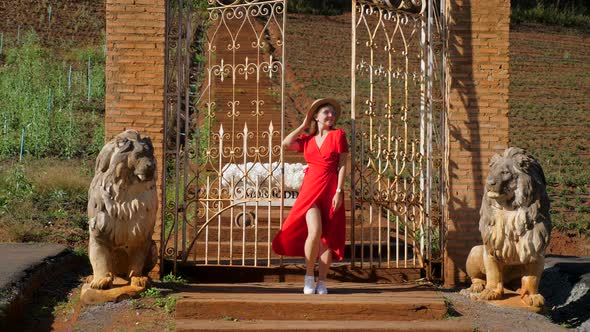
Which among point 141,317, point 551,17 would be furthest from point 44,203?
point 551,17

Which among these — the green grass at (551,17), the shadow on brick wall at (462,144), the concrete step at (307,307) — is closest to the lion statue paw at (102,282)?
the concrete step at (307,307)

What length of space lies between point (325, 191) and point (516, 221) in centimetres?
168

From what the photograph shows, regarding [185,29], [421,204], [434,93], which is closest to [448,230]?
[421,204]

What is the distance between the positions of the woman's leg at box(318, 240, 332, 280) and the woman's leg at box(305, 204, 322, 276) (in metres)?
0.09

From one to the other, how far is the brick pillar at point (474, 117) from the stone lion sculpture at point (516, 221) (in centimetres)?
125

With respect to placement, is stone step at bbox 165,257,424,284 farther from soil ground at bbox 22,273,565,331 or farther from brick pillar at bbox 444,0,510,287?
soil ground at bbox 22,273,565,331

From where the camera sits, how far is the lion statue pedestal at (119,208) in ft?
23.3

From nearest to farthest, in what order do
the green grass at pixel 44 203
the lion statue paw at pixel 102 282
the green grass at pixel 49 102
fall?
the lion statue paw at pixel 102 282 < the green grass at pixel 44 203 < the green grass at pixel 49 102

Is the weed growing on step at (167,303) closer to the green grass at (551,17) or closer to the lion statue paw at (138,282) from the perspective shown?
the lion statue paw at (138,282)

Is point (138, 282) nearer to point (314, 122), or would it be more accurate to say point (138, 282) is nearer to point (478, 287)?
point (314, 122)

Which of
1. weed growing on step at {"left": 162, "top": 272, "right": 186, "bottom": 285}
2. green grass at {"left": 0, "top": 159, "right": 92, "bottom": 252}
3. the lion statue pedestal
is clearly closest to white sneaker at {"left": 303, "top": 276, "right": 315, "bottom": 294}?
weed growing on step at {"left": 162, "top": 272, "right": 186, "bottom": 285}

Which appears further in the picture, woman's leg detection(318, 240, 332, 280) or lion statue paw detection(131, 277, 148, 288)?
woman's leg detection(318, 240, 332, 280)

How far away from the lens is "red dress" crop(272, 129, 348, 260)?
7809mm

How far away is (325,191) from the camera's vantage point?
25.7 feet
